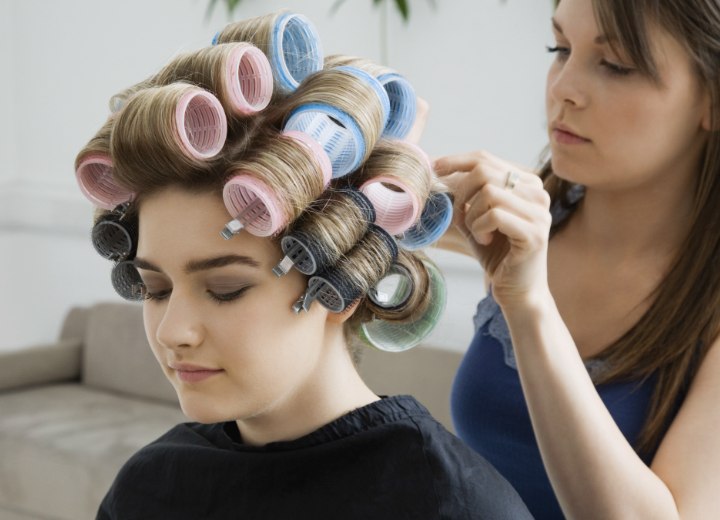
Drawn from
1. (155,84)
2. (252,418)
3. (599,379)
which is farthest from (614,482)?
(155,84)

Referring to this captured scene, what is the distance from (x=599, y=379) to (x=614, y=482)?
0.84 ft

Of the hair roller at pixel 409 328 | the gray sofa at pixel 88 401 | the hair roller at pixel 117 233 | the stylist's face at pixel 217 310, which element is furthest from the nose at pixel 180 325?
the gray sofa at pixel 88 401

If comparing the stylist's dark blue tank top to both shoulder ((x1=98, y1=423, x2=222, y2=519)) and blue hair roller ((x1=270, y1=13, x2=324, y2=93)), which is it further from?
blue hair roller ((x1=270, y1=13, x2=324, y2=93))

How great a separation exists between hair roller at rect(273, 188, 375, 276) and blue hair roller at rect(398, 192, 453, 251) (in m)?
0.10

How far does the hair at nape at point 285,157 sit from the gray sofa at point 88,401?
1.96 m

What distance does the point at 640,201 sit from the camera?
4.67 feet

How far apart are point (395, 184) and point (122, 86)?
3331mm

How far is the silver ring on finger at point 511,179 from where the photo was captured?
1139mm

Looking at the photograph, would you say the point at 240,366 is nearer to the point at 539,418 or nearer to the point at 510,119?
the point at 539,418

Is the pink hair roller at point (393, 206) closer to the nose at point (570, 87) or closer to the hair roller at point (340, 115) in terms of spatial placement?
the hair roller at point (340, 115)

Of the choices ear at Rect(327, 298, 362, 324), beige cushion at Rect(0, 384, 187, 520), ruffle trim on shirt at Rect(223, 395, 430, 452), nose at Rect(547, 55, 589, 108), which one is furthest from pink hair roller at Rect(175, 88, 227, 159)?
beige cushion at Rect(0, 384, 187, 520)

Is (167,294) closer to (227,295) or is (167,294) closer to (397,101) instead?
(227,295)

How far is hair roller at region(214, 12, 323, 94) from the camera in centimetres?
103

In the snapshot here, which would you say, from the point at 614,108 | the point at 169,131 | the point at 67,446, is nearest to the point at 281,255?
the point at 169,131
